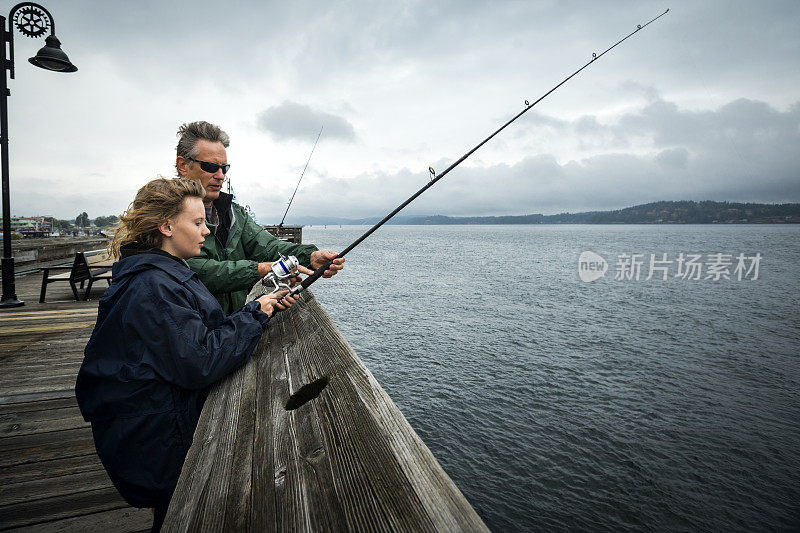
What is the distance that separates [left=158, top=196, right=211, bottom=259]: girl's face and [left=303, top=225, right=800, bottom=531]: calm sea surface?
6247 millimetres

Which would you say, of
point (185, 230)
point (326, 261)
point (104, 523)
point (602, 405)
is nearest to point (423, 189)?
point (326, 261)

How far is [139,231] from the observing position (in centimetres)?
190

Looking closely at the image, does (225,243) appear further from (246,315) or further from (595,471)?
(595,471)

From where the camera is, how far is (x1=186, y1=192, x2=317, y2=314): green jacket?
2736 millimetres

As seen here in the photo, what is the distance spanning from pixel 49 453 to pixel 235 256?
205cm

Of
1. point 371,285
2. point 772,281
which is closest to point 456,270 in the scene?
point 371,285

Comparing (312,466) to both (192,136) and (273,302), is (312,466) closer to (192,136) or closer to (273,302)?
(273,302)

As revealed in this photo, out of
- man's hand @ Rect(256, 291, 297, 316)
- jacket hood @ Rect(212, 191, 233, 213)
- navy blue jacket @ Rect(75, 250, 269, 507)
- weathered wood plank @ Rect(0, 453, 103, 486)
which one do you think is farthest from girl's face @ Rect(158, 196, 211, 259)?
weathered wood plank @ Rect(0, 453, 103, 486)

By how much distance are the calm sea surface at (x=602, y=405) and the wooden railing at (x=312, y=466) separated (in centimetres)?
588

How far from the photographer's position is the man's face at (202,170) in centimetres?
307

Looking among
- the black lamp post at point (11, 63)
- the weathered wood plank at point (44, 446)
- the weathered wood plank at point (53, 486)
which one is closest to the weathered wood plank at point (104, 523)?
the weathered wood plank at point (53, 486)

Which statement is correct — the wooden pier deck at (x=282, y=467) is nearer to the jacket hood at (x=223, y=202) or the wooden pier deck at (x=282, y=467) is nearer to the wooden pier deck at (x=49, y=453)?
the wooden pier deck at (x=49, y=453)

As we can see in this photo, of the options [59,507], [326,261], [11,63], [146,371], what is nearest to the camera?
[146,371]

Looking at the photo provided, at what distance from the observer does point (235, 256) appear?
132 inches
